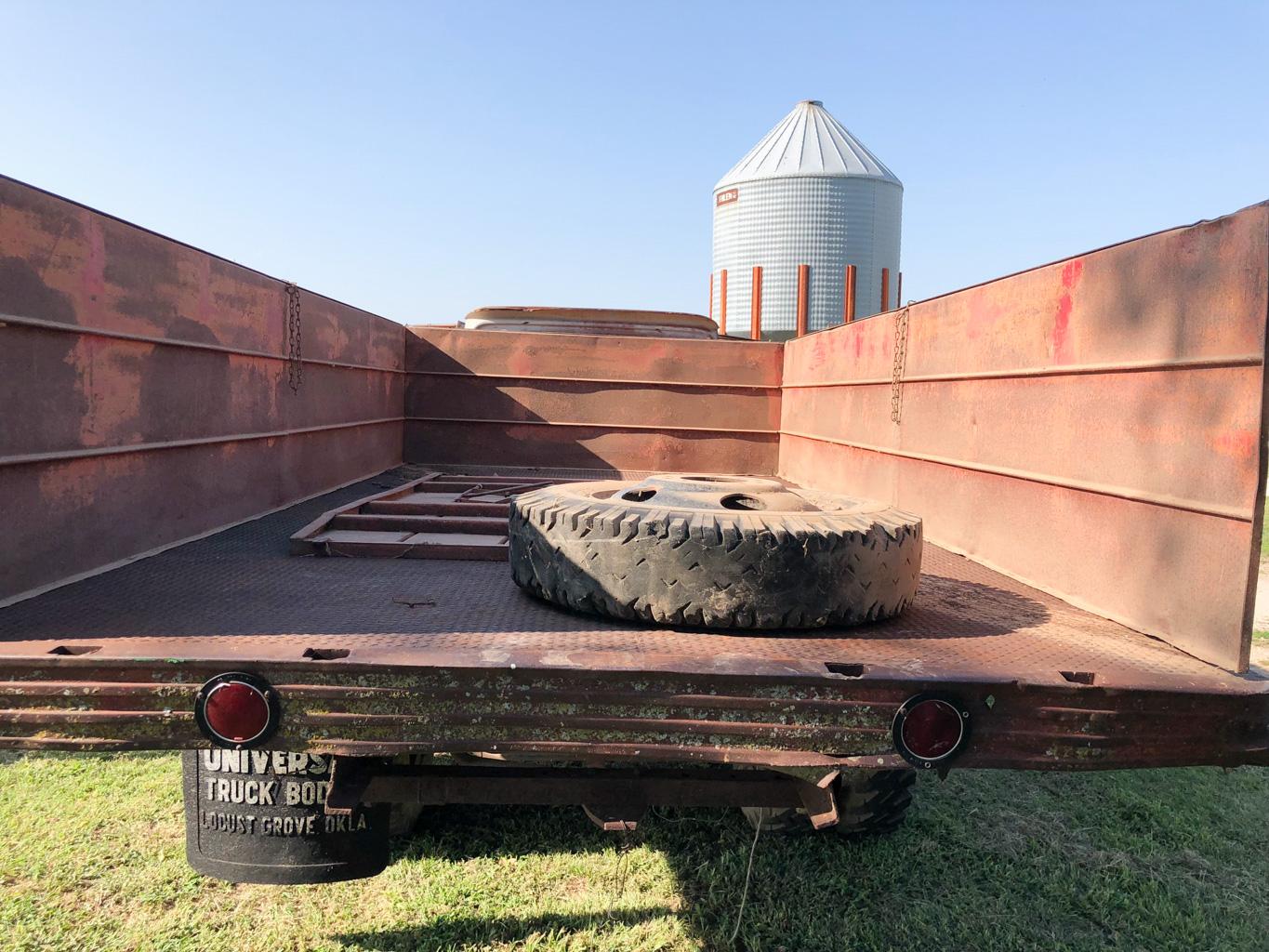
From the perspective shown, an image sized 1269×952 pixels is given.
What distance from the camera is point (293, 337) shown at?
182 inches

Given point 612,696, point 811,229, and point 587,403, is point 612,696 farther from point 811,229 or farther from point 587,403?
point 811,229

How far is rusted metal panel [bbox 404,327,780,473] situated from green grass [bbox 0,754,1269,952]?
3.51 m

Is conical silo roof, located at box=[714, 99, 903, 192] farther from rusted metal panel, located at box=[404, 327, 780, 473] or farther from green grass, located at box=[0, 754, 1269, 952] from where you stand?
green grass, located at box=[0, 754, 1269, 952]

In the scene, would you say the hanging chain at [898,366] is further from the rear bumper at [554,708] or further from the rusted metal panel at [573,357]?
the rear bumper at [554,708]

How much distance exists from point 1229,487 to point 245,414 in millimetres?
3972

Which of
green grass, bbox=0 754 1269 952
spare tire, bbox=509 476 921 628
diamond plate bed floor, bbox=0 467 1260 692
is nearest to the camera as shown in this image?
diamond plate bed floor, bbox=0 467 1260 692

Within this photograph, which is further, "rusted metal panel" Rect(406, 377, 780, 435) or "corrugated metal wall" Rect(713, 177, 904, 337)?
"corrugated metal wall" Rect(713, 177, 904, 337)

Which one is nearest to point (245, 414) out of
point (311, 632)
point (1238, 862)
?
point (311, 632)

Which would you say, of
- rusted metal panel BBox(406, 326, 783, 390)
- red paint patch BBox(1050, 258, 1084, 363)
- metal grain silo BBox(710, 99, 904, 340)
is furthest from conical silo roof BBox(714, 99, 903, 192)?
red paint patch BBox(1050, 258, 1084, 363)

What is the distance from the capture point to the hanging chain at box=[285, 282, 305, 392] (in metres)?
4.57

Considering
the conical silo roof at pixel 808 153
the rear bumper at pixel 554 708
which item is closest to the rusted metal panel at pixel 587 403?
the rear bumper at pixel 554 708

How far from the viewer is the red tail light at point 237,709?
5.72 ft

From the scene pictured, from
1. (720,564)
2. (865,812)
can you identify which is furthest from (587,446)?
(720,564)

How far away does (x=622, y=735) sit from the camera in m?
1.76
